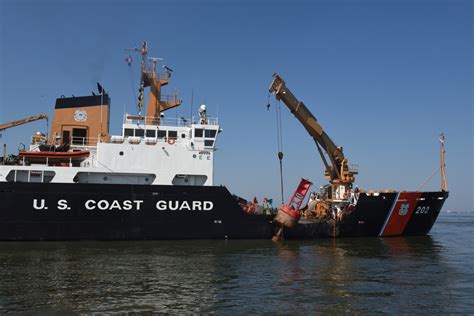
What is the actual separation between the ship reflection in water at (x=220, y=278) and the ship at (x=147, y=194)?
1.09 meters

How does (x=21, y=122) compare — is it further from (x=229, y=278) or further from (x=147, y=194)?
(x=229, y=278)

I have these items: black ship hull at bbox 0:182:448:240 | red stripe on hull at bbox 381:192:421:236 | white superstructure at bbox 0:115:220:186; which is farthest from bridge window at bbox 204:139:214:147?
red stripe on hull at bbox 381:192:421:236

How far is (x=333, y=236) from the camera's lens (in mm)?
21219

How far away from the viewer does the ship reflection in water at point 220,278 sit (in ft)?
30.0

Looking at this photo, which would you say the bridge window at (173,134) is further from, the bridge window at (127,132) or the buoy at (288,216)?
the buoy at (288,216)

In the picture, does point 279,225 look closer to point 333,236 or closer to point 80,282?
point 333,236

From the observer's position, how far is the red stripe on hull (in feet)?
71.3

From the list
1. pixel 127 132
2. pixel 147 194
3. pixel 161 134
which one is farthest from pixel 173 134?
pixel 147 194

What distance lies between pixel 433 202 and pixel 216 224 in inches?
474

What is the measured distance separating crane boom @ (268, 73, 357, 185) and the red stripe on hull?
3.08 metres

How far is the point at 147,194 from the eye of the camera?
725 inches

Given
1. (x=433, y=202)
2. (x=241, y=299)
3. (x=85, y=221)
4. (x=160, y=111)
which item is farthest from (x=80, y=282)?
(x=433, y=202)

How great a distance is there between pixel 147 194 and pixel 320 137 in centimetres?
1072

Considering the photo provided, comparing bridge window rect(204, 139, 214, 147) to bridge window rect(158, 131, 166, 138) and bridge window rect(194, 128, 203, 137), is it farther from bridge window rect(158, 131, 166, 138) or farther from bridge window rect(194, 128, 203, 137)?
bridge window rect(158, 131, 166, 138)
